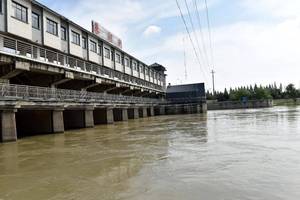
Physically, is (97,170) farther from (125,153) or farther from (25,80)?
(25,80)

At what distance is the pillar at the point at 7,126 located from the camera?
58.1 feet

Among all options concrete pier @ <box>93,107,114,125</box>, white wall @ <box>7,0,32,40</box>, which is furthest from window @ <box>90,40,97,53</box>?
white wall @ <box>7,0,32,40</box>

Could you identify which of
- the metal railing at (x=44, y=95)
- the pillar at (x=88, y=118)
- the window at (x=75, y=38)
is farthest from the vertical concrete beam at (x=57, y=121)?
the window at (x=75, y=38)

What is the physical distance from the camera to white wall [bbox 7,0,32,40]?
2145 centimetres

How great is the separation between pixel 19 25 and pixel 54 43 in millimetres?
4945

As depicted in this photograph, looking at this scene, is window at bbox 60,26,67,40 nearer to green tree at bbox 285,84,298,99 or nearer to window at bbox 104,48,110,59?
window at bbox 104,48,110,59

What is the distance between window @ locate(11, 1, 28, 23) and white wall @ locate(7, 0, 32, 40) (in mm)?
232

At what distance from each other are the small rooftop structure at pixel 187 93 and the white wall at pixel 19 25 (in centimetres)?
5299

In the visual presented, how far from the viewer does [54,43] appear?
2739cm

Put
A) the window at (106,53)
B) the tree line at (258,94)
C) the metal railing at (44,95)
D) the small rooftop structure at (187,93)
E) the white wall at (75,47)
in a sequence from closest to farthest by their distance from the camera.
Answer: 1. the metal railing at (44,95)
2. the white wall at (75,47)
3. the window at (106,53)
4. the small rooftop structure at (187,93)
5. the tree line at (258,94)

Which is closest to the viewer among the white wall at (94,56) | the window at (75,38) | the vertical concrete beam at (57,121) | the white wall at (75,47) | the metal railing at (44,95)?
the metal railing at (44,95)

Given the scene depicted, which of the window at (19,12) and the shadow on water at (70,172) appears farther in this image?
the window at (19,12)

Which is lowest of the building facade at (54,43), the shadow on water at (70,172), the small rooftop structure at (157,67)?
the shadow on water at (70,172)

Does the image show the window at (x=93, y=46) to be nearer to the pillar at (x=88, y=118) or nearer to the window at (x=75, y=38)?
the window at (x=75, y=38)
